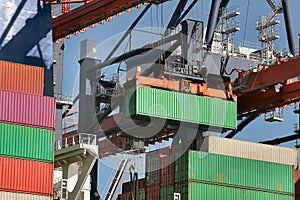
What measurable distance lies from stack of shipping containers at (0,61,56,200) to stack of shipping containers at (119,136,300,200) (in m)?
10.4

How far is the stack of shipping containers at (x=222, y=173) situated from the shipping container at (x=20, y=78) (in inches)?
423

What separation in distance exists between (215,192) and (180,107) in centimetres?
575

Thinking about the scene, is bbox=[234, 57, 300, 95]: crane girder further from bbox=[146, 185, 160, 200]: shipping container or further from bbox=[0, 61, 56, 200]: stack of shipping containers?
bbox=[0, 61, 56, 200]: stack of shipping containers

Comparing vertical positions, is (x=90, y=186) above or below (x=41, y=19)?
below

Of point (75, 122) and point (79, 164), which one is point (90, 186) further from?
point (75, 122)

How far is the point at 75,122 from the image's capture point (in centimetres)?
6744

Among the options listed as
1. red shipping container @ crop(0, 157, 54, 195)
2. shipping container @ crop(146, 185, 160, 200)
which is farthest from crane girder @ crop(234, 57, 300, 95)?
red shipping container @ crop(0, 157, 54, 195)

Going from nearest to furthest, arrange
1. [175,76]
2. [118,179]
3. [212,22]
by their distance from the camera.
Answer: [118,179], [175,76], [212,22]

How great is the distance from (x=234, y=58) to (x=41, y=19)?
1286cm

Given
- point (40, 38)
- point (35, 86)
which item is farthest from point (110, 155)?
point (35, 86)

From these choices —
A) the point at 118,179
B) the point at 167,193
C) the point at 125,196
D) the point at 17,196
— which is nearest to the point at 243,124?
the point at 125,196

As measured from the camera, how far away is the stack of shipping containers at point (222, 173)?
49375 millimetres

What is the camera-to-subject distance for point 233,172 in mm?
50594

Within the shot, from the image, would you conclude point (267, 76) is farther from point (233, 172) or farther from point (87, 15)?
point (87, 15)
